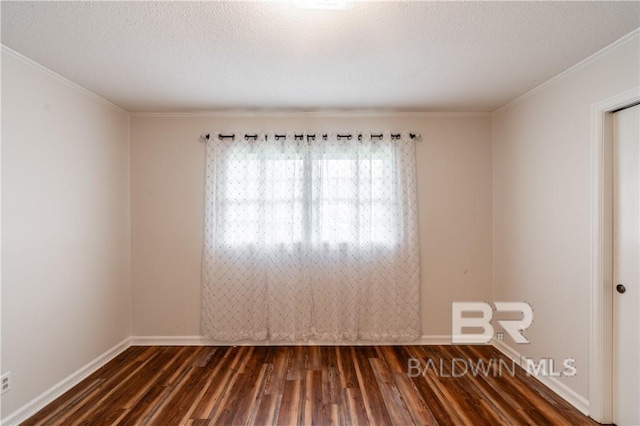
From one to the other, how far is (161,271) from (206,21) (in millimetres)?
2662

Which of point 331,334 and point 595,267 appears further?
point 331,334

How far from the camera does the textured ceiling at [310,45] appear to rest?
1.68 meters

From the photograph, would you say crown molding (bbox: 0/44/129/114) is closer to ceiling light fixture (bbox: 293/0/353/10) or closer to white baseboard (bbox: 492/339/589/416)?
ceiling light fixture (bbox: 293/0/353/10)

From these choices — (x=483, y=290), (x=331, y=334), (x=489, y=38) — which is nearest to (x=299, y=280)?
(x=331, y=334)

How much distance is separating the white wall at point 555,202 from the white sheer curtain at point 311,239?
97 centimetres

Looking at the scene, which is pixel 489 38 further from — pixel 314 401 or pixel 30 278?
pixel 30 278

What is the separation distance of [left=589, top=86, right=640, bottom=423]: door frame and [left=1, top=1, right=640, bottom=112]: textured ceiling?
2.00ft

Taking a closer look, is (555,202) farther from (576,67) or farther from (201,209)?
(201,209)

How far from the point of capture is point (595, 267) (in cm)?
216

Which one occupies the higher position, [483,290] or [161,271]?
[161,271]

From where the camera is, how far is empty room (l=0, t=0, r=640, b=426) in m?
1.97

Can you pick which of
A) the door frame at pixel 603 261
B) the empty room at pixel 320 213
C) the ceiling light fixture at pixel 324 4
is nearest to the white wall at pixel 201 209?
the empty room at pixel 320 213

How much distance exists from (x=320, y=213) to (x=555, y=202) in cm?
214

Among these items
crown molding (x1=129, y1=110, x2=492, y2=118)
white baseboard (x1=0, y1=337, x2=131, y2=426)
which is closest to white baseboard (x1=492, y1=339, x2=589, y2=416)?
crown molding (x1=129, y1=110, x2=492, y2=118)
